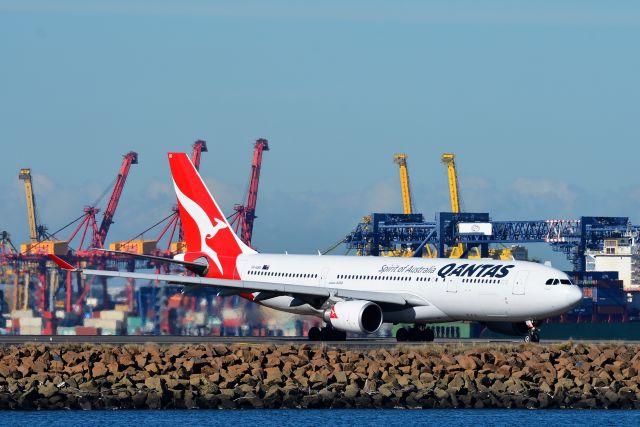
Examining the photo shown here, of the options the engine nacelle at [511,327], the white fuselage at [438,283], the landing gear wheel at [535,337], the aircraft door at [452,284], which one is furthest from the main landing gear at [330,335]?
the landing gear wheel at [535,337]

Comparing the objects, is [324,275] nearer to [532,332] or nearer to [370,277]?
[370,277]

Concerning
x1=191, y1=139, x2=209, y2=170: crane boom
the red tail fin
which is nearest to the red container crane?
x1=191, y1=139, x2=209, y2=170: crane boom

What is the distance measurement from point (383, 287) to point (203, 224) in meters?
11.6

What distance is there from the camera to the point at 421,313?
5741 cm

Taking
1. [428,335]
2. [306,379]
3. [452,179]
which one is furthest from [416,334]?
[452,179]

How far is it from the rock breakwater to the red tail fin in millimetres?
19378

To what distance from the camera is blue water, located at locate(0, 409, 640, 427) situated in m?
37.7

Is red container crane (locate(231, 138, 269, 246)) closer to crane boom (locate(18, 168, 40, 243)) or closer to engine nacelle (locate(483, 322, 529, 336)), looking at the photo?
crane boom (locate(18, 168, 40, 243))

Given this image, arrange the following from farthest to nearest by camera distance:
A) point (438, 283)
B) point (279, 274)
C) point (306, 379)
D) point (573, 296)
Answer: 1. point (279, 274)
2. point (438, 283)
3. point (573, 296)
4. point (306, 379)

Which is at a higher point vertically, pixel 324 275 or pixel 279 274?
pixel 279 274

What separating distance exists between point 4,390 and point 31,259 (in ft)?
390

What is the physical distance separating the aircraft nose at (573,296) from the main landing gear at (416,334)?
7.21 m

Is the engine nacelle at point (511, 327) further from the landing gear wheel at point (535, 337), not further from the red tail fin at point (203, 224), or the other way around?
the red tail fin at point (203, 224)

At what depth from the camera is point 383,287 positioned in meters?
58.8
